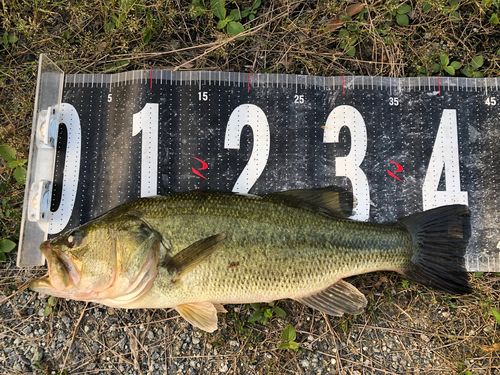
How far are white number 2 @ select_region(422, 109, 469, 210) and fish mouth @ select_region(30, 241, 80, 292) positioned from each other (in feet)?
11.1

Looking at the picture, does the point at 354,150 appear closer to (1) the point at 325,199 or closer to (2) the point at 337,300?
(1) the point at 325,199

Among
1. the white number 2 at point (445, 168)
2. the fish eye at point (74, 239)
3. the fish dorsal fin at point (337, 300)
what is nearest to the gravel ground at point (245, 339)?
the fish dorsal fin at point (337, 300)

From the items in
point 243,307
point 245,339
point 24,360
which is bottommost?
point 24,360

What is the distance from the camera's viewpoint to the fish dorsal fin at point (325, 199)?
308 centimetres

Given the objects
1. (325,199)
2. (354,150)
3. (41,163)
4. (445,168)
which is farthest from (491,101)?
(41,163)

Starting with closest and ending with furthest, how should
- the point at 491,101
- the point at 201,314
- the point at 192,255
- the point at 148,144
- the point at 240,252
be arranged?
1. the point at 192,255
2. the point at 240,252
3. the point at 201,314
4. the point at 148,144
5. the point at 491,101

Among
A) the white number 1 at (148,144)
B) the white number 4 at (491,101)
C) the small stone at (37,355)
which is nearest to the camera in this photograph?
the small stone at (37,355)

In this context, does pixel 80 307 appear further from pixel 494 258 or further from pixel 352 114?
pixel 494 258

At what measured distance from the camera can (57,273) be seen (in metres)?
2.53

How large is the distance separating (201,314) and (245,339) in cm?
67

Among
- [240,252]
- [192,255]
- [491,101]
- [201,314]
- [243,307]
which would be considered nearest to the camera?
[192,255]

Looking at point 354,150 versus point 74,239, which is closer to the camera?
point 74,239

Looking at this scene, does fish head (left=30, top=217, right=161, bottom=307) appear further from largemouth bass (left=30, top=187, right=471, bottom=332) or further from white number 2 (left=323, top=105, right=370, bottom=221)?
white number 2 (left=323, top=105, right=370, bottom=221)

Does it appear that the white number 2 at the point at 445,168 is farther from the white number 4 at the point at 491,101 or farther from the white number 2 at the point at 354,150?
the white number 2 at the point at 354,150
